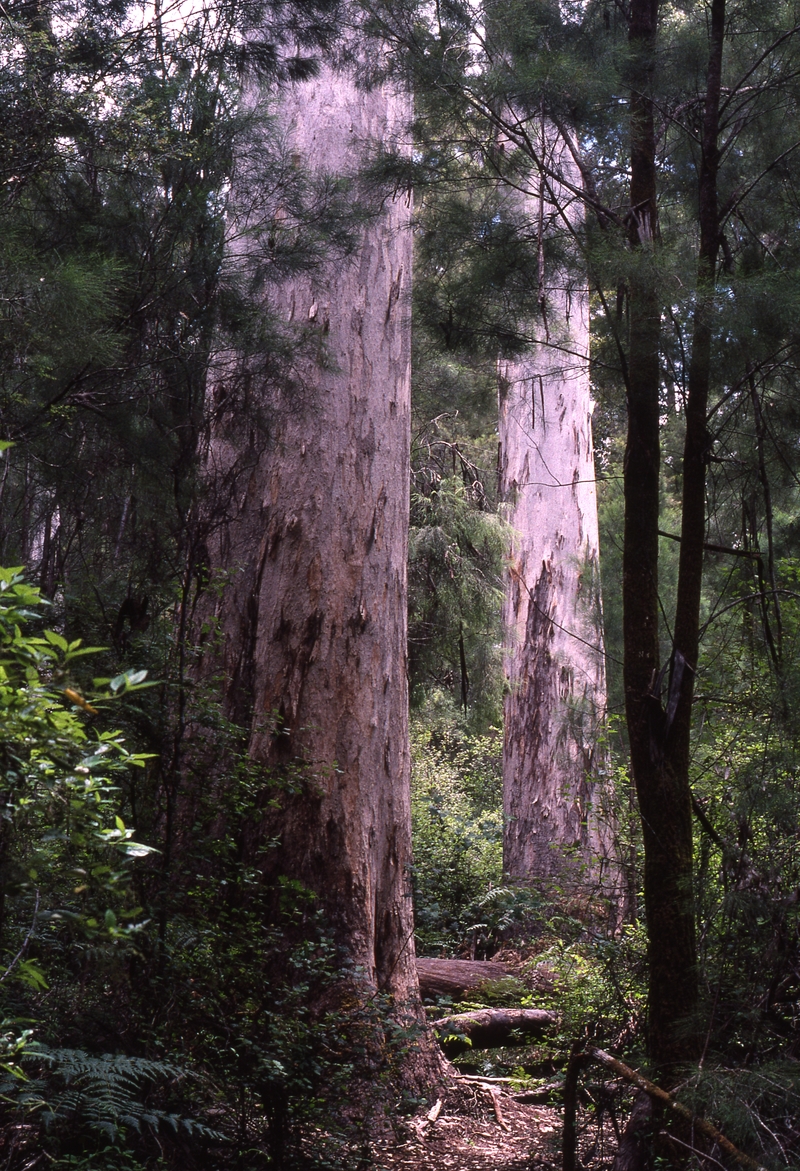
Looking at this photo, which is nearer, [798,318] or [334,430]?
[798,318]

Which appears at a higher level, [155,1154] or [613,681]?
[613,681]

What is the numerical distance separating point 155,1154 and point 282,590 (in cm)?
283

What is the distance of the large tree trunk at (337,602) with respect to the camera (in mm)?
5066

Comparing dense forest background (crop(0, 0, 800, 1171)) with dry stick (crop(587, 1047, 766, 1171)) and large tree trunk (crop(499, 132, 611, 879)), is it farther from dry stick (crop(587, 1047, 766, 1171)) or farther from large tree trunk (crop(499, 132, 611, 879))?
large tree trunk (crop(499, 132, 611, 879))

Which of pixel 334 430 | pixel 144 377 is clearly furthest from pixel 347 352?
pixel 144 377

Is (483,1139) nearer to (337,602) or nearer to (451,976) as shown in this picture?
(451,976)

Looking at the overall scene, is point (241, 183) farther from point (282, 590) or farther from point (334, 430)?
point (282, 590)

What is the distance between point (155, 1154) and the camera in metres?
3.32

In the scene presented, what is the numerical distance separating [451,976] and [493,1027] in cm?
90

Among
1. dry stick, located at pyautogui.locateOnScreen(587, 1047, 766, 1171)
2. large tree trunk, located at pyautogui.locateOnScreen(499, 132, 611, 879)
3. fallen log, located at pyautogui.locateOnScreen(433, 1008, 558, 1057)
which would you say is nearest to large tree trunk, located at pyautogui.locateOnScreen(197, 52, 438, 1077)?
fallen log, located at pyautogui.locateOnScreen(433, 1008, 558, 1057)

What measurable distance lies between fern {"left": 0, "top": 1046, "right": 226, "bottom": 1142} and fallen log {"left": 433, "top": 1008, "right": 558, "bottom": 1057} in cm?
301

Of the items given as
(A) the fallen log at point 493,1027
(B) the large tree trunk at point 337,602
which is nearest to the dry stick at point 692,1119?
(B) the large tree trunk at point 337,602

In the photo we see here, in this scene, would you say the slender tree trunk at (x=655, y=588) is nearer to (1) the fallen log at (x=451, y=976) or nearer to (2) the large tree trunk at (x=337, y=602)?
(2) the large tree trunk at (x=337, y=602)

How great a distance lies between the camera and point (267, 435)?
209 inches
